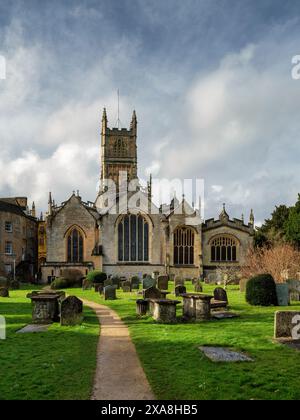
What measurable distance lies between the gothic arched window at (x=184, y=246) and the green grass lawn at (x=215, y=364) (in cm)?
2987

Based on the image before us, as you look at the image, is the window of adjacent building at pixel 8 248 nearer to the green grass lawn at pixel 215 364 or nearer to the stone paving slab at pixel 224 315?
the green grass lawn at pixel 215 364

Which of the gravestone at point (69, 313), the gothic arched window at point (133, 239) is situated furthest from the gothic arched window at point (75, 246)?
the gravestone at point (69, 313)

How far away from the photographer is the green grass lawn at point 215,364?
7.35m

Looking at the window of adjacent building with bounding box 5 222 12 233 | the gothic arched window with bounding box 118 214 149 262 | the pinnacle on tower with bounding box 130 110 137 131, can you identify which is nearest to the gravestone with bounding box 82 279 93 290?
the gothic arched window with bounding box 118 214 149 262

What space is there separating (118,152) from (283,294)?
170 ft

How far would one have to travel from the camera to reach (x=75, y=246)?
1795 inches

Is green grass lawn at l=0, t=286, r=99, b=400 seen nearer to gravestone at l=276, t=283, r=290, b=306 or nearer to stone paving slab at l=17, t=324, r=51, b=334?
stone paving slab at l=17, t=324, r=51, b=334

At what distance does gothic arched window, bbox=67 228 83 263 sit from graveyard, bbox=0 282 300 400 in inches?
1162

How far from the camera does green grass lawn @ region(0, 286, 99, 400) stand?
7.43 meters

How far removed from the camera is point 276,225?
48.1 m

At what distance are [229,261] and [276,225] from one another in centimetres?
748

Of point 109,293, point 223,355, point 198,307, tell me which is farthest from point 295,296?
point 223,355

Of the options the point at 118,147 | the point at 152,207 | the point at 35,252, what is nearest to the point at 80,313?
the point at 152,207
